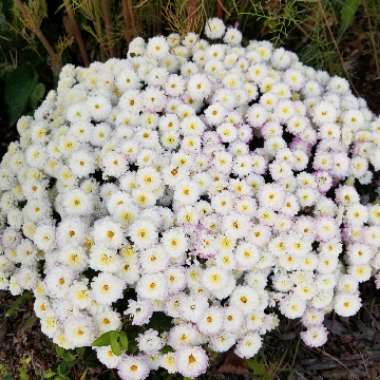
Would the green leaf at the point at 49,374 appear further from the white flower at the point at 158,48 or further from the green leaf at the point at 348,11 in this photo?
the green leaf at the point at 348,11

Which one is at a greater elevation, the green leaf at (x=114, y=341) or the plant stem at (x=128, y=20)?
the plant stem at (x=128, y=20)

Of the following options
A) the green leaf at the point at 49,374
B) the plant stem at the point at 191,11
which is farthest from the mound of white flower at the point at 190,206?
the green leaf at the point at 49,374

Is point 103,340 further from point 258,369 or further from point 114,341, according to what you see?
point 258,369

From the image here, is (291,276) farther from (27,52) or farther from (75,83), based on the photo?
(27,52)

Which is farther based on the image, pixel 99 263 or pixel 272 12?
pixel 272 12

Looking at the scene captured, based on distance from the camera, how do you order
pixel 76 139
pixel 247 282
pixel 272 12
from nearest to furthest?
pixel 247 282 < pixel 76 139 < pixel 272 12

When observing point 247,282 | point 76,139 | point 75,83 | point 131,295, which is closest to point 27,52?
point 75,83

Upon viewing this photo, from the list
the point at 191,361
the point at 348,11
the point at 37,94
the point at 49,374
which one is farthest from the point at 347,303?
the point at 37,94

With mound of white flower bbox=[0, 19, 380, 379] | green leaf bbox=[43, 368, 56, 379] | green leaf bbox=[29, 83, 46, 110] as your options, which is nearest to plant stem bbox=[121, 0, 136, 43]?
mound of white flower bbox=[0, 19, 380, 379]
